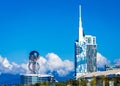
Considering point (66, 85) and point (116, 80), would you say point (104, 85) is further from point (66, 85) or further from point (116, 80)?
point (66, 85)

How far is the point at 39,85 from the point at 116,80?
3283 centimetres

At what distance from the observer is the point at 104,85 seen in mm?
129375

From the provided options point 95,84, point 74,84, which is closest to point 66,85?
point 74,84

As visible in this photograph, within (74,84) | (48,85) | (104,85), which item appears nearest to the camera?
(104,85)

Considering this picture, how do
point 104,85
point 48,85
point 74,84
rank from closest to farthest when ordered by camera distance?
point 104,85 < point 74,84 < point 48,85

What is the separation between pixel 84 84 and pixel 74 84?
815 cm

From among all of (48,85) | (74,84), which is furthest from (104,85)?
(48,85)

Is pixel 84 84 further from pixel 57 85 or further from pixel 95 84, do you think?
pixel 57 85

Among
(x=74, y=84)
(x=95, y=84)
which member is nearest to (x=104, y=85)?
(x=95, y=84)

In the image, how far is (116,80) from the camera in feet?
438

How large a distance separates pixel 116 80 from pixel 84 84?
28.3ft

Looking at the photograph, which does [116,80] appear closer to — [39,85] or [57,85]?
[57,85]

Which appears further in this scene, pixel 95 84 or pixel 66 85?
pixel 66 85

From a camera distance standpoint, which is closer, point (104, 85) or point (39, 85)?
point (104, 85)
